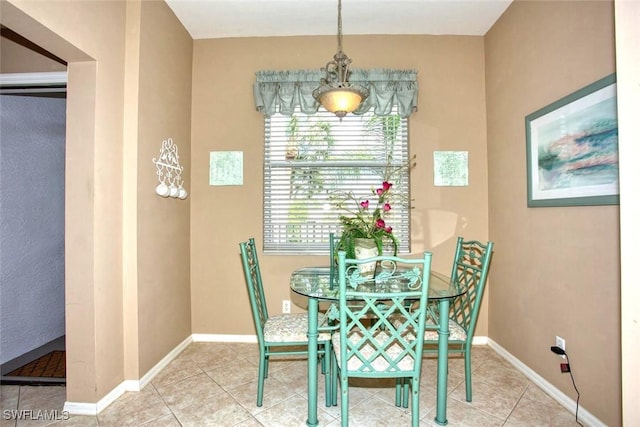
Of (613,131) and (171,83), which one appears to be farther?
(171,83)

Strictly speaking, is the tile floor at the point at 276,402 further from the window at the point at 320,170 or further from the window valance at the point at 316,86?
the window valance at the point at 316,86

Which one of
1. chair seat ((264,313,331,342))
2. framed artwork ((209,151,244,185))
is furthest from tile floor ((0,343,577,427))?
framed artwork ((209,151,244,185))

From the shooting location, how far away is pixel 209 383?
208 centimetres

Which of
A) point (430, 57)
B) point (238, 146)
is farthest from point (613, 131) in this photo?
point (238, 146)

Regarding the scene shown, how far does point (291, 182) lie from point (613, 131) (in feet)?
7.16

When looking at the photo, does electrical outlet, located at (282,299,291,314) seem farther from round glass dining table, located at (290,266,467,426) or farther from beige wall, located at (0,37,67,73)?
beige wall, located at (0,37,67,73)

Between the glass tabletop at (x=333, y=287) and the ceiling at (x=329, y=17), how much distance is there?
2.14 metres

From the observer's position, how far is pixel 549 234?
1.97m

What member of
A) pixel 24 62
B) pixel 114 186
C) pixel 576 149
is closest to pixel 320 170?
pixel 114 186

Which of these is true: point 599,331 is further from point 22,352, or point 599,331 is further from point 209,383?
point 22,352

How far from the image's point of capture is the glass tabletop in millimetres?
1587

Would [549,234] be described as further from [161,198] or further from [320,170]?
[161,198]

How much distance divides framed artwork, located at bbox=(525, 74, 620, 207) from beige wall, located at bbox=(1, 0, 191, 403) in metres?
2.74

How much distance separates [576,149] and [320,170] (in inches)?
71.8
